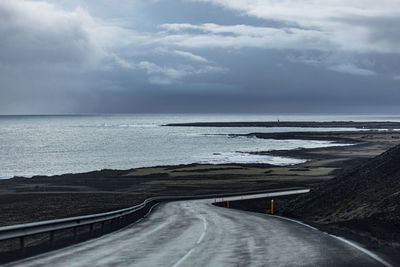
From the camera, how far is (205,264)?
1038 cm

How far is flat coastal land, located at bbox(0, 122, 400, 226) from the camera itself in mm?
32188

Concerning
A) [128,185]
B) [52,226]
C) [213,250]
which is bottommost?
[128,185]

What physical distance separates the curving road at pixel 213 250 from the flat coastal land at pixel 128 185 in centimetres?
1298

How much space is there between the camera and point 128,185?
2120 inches

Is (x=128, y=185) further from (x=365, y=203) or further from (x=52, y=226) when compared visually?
(x=52, y=226)

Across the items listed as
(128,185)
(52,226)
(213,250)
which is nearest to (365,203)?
(213,250)

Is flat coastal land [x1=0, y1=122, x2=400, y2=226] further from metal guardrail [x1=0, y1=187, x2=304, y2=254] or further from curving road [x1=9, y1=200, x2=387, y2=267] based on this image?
curving road [x1=9, y1=200, x2=387, y2=267]

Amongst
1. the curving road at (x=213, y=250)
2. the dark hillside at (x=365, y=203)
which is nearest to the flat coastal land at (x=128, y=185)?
the curving road at (x=213, y=250)

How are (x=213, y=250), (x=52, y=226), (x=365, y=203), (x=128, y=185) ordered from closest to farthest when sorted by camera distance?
(x=213, y=250) → (x=52, y=226) → (x=365, y=203) → (x=128, y=185)

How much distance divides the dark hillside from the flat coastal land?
1377 cm

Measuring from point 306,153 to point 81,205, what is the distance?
230 feet

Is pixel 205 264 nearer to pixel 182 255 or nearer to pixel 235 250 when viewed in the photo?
pixel 182 255

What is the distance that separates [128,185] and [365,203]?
36.7 metres

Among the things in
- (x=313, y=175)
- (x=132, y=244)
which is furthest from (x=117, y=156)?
(x=132, y=244)
